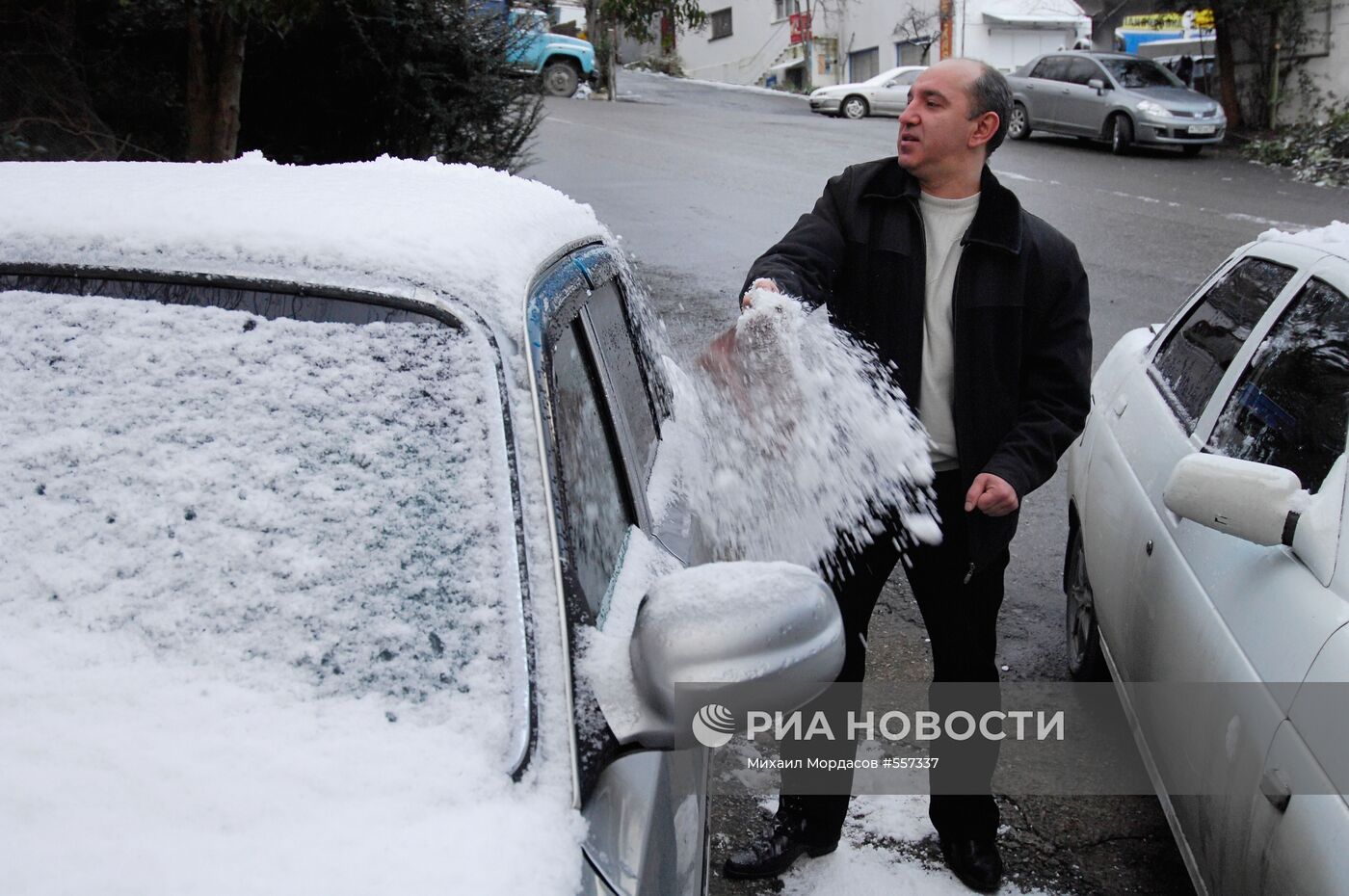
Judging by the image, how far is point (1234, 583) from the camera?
2.69 m

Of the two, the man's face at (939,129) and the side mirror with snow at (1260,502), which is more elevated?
the man's face at (939,129)

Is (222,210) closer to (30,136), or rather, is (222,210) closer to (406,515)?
(406,515)

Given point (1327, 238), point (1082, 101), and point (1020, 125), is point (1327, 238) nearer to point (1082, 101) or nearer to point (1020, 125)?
point (1082, 101)

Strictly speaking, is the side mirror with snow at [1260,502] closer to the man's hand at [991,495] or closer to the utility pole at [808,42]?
the man's hand at [991,495]

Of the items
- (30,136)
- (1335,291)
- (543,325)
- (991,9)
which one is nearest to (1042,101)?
(991,9)

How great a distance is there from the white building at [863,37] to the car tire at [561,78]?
10.1m

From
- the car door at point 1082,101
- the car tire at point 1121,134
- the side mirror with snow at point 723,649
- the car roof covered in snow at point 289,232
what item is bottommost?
the side mirror with snow at point 723,649

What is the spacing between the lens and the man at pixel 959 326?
292cm

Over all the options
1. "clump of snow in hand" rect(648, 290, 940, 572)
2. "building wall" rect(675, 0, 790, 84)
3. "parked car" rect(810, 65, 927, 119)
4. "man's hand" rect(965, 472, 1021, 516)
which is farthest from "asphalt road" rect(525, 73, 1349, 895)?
"building wall" rect(675, 0, 790, 84)

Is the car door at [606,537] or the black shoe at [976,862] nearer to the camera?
the car door at [606,537]

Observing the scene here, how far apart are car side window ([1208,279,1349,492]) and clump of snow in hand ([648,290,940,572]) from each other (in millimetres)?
822

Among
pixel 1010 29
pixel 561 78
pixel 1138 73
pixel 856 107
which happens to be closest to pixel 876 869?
pixel 1138 73

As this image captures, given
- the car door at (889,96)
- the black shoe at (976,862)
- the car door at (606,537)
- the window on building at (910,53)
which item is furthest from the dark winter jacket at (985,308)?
the window on building at (910,53)

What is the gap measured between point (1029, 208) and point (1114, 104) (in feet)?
22.9
